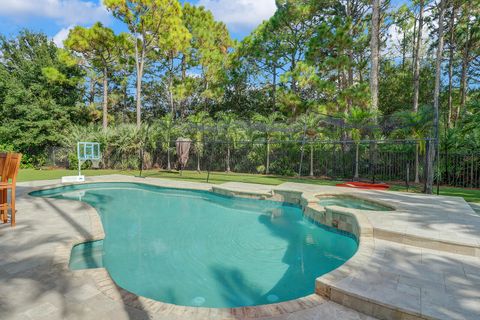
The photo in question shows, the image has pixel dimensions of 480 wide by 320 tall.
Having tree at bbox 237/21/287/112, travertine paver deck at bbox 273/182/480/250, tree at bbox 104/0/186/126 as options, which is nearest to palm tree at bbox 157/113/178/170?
A: tree at bbox 104/0/186/126

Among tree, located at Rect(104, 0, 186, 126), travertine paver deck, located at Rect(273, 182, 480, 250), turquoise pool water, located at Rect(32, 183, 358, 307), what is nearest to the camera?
turquoise pool water, located at Rect(32, 183, 358, 307)

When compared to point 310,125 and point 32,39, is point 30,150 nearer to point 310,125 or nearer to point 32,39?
point 32,39

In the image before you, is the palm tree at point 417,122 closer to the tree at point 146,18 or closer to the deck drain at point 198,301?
the deck drain at point 198,301

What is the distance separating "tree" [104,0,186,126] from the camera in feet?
53.6

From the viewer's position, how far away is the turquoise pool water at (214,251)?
3141mm

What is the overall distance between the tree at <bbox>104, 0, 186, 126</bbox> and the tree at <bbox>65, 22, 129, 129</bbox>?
1372 mm

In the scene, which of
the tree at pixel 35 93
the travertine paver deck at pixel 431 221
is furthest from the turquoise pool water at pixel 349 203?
the tree at pixel 35 93

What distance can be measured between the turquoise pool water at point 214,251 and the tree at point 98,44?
45.5ft

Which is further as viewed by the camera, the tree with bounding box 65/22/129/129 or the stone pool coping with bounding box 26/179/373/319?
the tree with bounding box 65/22/129/129

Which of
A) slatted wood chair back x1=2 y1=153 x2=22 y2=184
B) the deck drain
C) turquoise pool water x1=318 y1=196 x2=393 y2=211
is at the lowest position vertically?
the deck drain

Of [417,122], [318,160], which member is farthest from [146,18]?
[417,122]

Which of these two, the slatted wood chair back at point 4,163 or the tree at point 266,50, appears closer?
the slatted wood chair back at point 4,163

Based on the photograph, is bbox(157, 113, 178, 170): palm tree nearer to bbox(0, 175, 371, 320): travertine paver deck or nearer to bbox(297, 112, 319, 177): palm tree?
bbox(297, 112, 319, 177): palm tree

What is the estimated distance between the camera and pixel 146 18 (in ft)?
55.8
